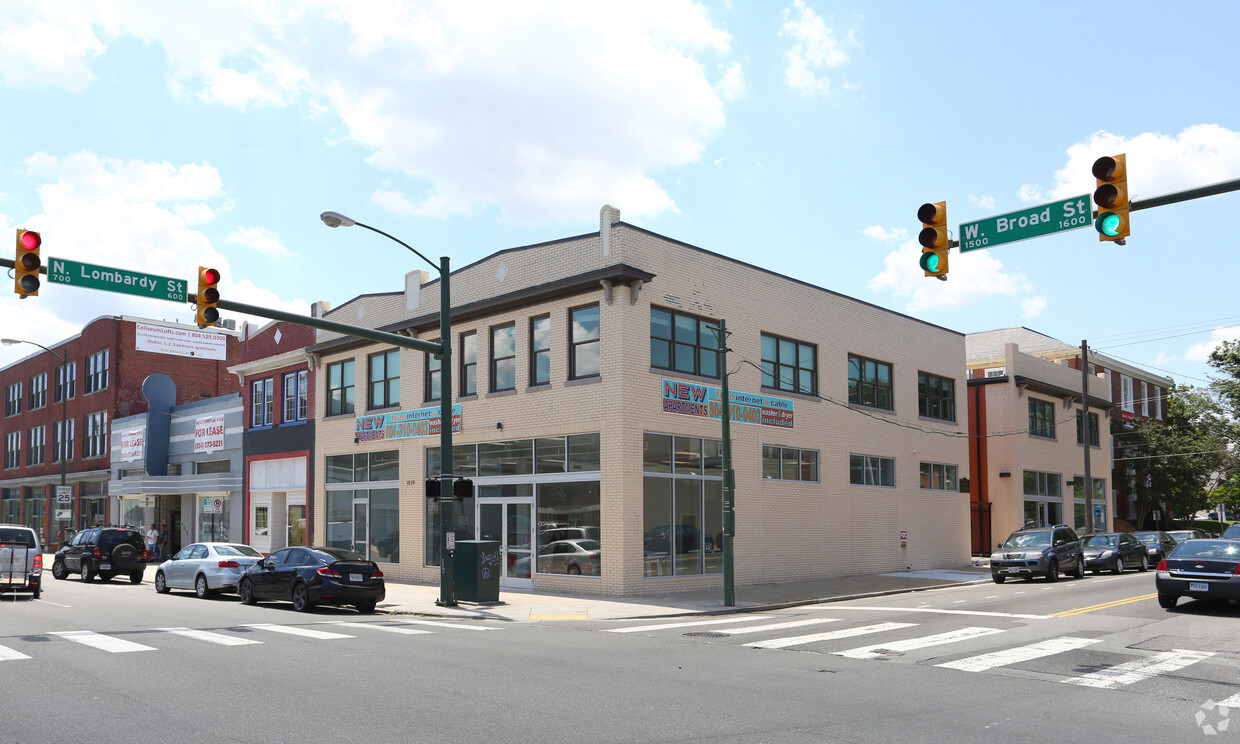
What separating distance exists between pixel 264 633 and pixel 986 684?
10500mm

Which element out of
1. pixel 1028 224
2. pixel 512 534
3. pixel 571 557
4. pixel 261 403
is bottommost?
pixel 571 557

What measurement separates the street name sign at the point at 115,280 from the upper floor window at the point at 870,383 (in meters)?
19.9

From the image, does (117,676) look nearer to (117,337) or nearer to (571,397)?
(571,397)

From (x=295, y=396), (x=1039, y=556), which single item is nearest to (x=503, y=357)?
(x=295, y=396)

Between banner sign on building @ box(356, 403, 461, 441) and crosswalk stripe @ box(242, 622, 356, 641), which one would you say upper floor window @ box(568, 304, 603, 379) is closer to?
banner sign on building @ box(356, 403, 461, 441)

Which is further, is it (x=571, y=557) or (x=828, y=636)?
(x=571, y=557)

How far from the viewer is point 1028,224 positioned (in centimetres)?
1231

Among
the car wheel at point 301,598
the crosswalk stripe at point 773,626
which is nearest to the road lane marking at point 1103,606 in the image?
the crosswalk stripe at point 773,626

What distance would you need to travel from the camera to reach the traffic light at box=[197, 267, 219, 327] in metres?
16.1

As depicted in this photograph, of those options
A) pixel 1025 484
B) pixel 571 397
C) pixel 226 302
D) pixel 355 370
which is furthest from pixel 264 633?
pixel 1025 484

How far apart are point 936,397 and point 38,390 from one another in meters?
50.6

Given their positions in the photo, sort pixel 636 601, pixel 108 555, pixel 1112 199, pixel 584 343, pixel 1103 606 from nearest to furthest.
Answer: pixel 1112 199 < pixel 1103 606 < pixel 636 601 < pixel 584 343 < pixel 108 555

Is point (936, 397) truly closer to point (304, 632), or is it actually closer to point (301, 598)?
point (301, 598)

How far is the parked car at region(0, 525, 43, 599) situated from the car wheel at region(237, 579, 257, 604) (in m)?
4.69
